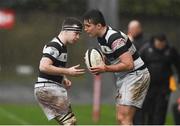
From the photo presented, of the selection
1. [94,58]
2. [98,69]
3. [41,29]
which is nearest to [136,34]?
[94,58]

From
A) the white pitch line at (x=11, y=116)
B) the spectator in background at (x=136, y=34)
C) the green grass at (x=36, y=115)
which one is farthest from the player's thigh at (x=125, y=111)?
the white pitch line at (x=11, y=116)

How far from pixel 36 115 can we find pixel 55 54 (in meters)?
7.78

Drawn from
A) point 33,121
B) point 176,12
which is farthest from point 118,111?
point 176,12

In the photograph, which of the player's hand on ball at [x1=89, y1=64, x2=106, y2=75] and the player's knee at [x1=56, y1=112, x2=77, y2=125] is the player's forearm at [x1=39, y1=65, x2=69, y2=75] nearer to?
Answer: the player's hand on ball at [x1=89, y1=64, x2=106, y2=75]

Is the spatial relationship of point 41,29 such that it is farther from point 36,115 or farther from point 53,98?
point 53,98

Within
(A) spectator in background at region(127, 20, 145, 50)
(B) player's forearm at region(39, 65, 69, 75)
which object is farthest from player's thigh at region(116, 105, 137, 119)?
(A) spectator in background at region(127, 20, 145, 50)

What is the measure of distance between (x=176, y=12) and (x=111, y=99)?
7.98m

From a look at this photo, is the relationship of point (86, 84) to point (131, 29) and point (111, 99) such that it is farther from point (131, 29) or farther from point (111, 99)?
point (131, 29)

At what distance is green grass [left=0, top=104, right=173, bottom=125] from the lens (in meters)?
19.7

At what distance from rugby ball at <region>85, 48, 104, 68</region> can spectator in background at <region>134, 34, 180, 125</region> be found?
4.59 m

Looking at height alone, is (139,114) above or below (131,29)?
below

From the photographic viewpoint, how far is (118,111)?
14.3 meters

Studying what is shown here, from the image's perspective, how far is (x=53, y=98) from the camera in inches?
545

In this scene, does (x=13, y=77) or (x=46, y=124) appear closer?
(x=46, y=124)
